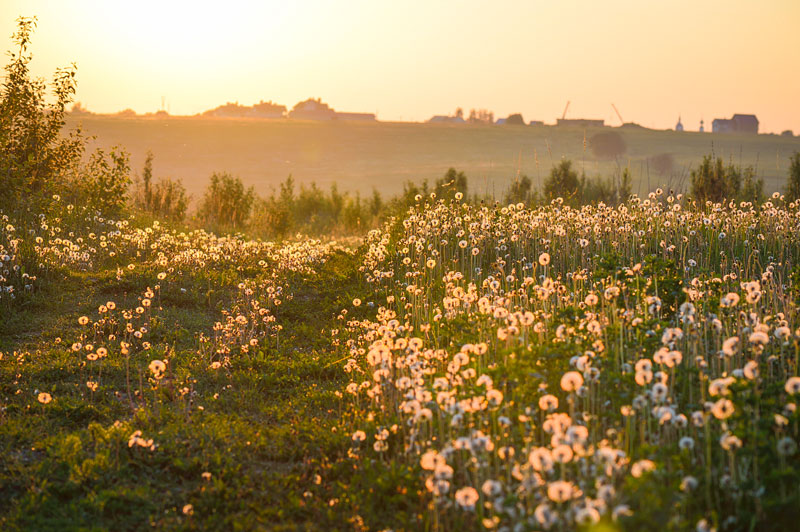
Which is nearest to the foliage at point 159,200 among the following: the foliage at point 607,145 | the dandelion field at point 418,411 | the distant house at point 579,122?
the dandelion field at point 418,411

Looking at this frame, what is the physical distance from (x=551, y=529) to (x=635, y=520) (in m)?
0.51

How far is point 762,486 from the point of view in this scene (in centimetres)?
315

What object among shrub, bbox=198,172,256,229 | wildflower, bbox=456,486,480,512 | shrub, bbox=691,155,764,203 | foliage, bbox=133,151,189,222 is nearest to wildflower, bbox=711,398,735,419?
wildflower, bbox=456,486,480,512

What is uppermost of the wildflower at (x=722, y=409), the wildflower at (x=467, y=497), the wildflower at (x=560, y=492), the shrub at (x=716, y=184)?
the shrub at (x=716, y=184)

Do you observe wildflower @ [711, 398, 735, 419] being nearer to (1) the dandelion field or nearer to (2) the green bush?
(1) the dandelion field

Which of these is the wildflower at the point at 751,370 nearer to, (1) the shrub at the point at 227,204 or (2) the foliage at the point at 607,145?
(1) the shrub at the point at 227,204

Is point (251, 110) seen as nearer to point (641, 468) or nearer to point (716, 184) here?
point (716, 184)

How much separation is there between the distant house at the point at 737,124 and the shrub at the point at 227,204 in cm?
9690

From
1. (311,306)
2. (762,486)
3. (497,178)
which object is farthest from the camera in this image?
(497,178)

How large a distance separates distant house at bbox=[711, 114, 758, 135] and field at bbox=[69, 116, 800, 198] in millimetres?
20487

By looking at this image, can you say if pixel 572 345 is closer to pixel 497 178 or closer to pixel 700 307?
pixel 700 307

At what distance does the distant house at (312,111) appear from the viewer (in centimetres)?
10450

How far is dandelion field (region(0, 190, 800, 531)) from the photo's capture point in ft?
10.4

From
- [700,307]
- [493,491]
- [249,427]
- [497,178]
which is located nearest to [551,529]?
[493,491]
